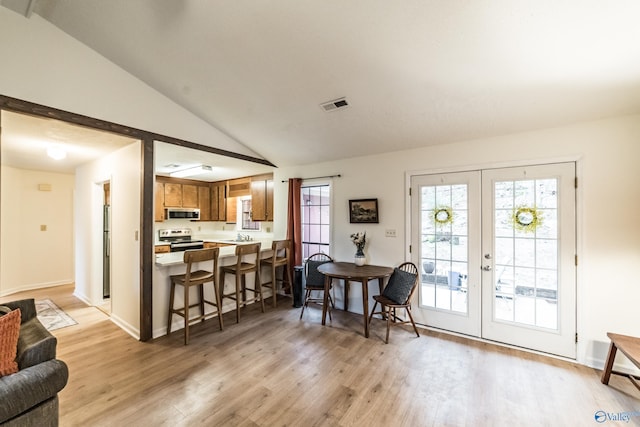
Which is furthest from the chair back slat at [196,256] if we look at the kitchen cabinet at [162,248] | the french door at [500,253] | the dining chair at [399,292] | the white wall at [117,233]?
the kitchen cabinet at [162,248]

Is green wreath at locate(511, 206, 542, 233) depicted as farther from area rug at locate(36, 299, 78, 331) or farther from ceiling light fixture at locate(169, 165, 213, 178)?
area rug at locate(36, 299, 78, 331)

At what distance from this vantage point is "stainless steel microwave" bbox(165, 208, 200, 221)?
5656 millimetres

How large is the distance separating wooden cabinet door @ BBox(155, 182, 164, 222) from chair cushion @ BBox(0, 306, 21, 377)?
4177mm

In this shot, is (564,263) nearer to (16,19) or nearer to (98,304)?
(16,19)

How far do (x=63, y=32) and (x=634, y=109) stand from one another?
206 inches

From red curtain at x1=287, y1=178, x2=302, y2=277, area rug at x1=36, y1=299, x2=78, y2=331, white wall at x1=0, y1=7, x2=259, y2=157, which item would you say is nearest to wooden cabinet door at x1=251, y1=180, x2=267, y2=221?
red curtain at x1=287, y1=178, x2=302, y2=277

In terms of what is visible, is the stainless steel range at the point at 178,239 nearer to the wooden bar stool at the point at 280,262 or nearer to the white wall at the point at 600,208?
the wooden bar stool at the point at 280,262

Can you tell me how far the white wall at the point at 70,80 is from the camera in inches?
87.7

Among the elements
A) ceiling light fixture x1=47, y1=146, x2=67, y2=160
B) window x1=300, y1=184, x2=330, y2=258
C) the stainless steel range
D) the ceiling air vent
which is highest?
the ceiling air vent

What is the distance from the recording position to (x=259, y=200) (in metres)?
5.32

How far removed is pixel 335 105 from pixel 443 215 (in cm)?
185

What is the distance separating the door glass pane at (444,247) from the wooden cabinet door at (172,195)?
5.05 meters

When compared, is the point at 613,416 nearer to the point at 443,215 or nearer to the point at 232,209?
the point at 443,215

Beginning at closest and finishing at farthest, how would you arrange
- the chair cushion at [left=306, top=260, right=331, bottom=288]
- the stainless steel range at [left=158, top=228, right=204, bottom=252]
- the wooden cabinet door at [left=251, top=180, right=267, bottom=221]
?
1. the chair cushion at [left=306, top=260, right=331, bottom=288]
2. the wooden cabinet door at [left=251, top=180, right=267, bottom=221]
3. the stainless steel range at [left=158, top=228, right=204, bottom=252]
